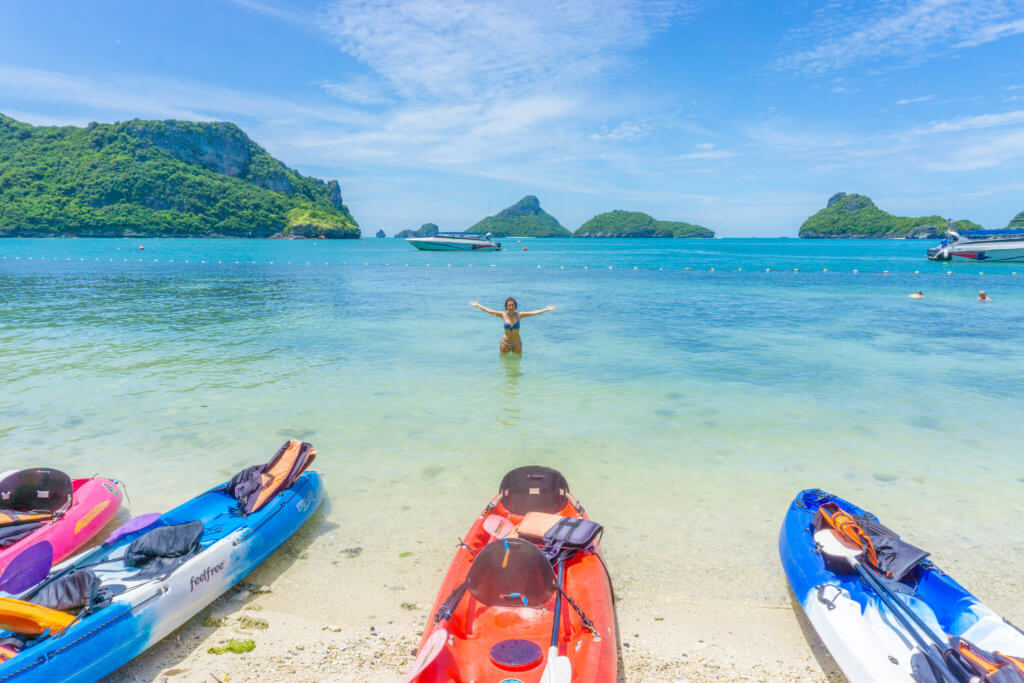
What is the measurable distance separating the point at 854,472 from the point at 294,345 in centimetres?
1415

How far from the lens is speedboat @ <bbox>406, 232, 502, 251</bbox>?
260ft

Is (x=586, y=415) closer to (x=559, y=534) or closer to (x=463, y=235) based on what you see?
(x=559, y=534)

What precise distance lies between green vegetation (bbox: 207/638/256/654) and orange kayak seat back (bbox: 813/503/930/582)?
486cm

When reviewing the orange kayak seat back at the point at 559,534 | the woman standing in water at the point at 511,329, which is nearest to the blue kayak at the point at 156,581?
the orange kayak seat back at the point at 559,534

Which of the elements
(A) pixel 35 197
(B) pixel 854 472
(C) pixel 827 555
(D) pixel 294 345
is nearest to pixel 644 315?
(D) pixel 294 345

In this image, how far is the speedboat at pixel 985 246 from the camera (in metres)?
52.2

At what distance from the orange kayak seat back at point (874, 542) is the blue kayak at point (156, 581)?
5.21 m

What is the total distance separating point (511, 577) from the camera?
14.0 feet

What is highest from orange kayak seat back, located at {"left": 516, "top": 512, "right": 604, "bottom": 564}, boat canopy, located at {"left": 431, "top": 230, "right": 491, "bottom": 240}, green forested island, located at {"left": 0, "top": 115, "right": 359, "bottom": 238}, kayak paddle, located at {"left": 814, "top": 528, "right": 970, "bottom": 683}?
green forested island, located at {"left": 0, "top": 115, "right": 359, "bottom": 238}

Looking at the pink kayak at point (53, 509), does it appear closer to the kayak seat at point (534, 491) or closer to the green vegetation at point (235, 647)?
the green vegetation at point (235, 647)

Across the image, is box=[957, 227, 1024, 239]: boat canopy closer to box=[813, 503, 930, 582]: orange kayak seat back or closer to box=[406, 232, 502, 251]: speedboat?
box=[406, 232, 502, 251]: speedboat

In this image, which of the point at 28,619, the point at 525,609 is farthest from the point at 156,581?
the point at 525,609

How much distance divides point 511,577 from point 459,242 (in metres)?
78.7

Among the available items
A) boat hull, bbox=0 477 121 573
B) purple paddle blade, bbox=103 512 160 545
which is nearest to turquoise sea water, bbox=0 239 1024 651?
boat hull, bbox=0 477 121 573
